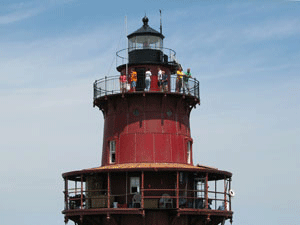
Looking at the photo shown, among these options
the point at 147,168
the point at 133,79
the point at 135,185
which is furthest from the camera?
the point at 133,79

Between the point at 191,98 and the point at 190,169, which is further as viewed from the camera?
the point at 191,98

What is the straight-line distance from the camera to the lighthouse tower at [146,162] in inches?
2598

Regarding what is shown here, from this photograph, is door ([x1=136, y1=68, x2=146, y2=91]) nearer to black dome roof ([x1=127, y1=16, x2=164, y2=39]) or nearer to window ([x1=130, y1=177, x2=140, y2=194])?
black dome roof ([x1=127, y1=16, x2=164, y2=39])

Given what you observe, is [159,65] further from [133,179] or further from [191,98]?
[133,179]

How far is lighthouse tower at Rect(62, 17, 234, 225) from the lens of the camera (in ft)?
217

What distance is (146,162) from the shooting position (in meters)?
68.4

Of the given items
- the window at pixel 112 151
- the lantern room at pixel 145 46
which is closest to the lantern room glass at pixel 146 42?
the lantern room at pixel 145 46

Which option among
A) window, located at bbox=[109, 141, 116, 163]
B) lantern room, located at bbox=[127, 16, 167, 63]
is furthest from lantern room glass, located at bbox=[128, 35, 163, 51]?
window, located at bbox=[109, 141, 116, 163]

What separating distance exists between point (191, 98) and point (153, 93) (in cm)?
321

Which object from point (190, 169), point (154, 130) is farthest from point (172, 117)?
point (190, 169)

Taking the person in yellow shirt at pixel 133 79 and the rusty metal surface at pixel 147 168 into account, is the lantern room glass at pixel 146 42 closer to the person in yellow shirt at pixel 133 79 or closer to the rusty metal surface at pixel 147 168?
the person in yellow shirt at pixel 133 79

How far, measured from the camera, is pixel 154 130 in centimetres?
6950

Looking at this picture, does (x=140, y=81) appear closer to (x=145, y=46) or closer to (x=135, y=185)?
(x=145, y=46)

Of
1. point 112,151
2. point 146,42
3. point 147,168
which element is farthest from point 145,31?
point 147,168
